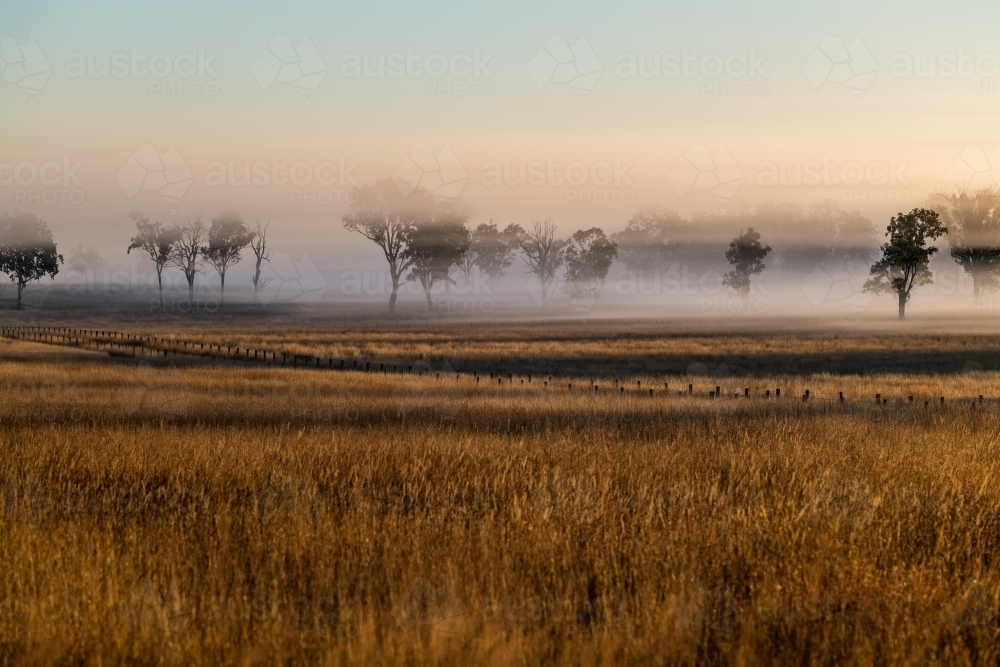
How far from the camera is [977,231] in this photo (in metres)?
112

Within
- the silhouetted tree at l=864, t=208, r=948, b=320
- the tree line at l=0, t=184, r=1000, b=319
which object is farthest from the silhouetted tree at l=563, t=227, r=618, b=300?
the silhouetted tree at l=864, t=208, r=948, b=320

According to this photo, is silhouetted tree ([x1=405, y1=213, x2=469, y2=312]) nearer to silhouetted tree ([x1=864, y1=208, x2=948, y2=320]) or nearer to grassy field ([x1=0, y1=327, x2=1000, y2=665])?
silhouetted tree ([x1=864, y1=208, x2=948, y2=320])

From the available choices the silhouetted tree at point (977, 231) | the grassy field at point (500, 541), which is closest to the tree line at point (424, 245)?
the silhouetted tree at point (977, 231)

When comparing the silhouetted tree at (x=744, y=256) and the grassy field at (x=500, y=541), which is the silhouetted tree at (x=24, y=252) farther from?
the grassy field at (x=500, y=541)

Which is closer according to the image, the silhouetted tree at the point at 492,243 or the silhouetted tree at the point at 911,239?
the silhouetted tree at the point at 911,239

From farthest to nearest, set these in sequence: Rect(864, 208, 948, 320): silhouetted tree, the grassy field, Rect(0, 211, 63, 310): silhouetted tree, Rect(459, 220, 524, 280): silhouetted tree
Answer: Rect(459, 220, 524, 280): silhouetted tree, Rect(0, 211, 63, 310): silhouetted tree, Rect(864, 208, 948, 320): silhouetted tree, the grassy field

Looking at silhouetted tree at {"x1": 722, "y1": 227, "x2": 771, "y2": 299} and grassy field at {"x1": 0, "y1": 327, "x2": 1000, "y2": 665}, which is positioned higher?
silhouetted tree at {"x1": 722, "y1": 227, "x2": 771, "y2": 299}

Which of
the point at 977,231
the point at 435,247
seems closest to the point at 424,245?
the point at 435,247

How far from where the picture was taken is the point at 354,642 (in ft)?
21.3

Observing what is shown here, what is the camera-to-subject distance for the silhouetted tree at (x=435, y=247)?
434 feet

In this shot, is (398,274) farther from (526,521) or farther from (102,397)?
(526,521)

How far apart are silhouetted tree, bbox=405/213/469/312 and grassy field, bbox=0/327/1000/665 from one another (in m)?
114

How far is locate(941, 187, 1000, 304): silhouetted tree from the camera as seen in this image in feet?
367

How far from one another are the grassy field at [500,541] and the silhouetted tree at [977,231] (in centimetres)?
10419
